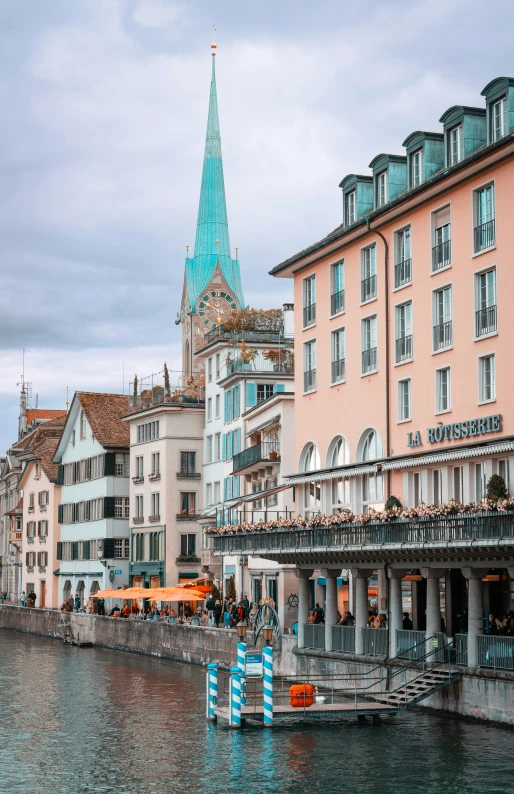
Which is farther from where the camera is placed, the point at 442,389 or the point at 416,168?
the point at 416,168

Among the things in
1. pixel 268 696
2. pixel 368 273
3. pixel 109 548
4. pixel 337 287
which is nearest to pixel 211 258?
pixel 109 548

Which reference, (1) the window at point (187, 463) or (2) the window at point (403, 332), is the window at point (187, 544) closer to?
(1) the window at point (187, 463)

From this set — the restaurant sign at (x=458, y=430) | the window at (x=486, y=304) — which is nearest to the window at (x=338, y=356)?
the restaurant sign at (x=458, y=430)

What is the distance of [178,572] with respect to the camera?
283ft

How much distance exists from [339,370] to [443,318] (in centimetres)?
837

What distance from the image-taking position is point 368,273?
49.8 m

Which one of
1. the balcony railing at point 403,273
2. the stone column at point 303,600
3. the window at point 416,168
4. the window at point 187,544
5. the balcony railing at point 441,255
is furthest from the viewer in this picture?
the window at point 187,544

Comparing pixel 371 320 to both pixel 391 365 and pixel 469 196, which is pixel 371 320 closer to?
pixel 391 365

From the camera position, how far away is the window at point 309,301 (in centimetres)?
5478

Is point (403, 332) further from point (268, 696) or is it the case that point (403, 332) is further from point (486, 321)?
point (268, 696)

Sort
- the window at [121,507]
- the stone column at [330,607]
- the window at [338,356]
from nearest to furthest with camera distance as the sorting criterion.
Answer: the stone column at [330,607] → the window at [338,356] → the window at [121,507]

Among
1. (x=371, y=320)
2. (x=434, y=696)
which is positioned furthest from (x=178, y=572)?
(x=434, y=696)

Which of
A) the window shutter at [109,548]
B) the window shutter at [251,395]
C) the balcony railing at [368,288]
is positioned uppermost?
the balcony railing at [368,288]

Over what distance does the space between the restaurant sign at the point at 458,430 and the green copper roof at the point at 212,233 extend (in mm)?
110418
